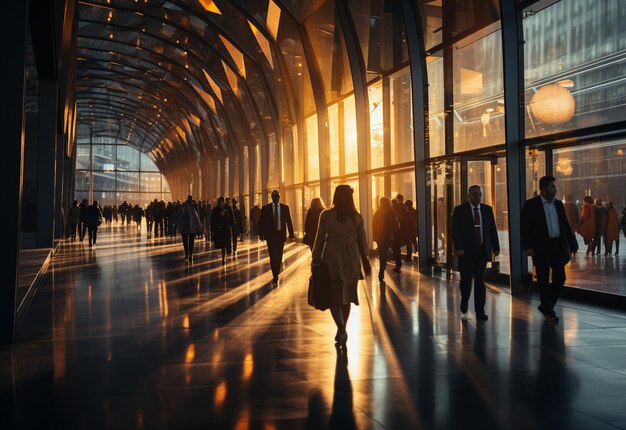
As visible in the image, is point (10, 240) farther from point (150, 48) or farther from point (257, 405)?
point (150, 48)

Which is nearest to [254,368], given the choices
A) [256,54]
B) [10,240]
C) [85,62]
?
[10,240]

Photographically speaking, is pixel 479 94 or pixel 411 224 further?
pixel 411 224

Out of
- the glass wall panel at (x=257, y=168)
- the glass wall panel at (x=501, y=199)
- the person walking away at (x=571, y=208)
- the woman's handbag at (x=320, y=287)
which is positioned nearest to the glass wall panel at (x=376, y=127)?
the glass wall panel at (x=501, y=199)

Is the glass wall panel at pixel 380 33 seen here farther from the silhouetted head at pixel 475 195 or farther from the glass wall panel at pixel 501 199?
the silhouetted head at pixel 475 195

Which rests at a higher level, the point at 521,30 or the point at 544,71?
the point at 521,30

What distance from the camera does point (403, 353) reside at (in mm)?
6215

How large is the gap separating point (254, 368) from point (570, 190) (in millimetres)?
7304

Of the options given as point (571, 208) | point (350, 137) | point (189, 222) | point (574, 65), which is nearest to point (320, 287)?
point (571, 208)

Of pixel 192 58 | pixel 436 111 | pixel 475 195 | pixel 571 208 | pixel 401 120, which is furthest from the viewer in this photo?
pixel 192 58

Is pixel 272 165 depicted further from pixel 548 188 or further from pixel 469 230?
pixel 548 188

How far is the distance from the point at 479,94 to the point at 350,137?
7675mm

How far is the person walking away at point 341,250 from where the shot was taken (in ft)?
21.8

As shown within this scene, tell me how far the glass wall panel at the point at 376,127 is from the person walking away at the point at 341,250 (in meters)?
11.7

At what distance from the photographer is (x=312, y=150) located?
25.9m
